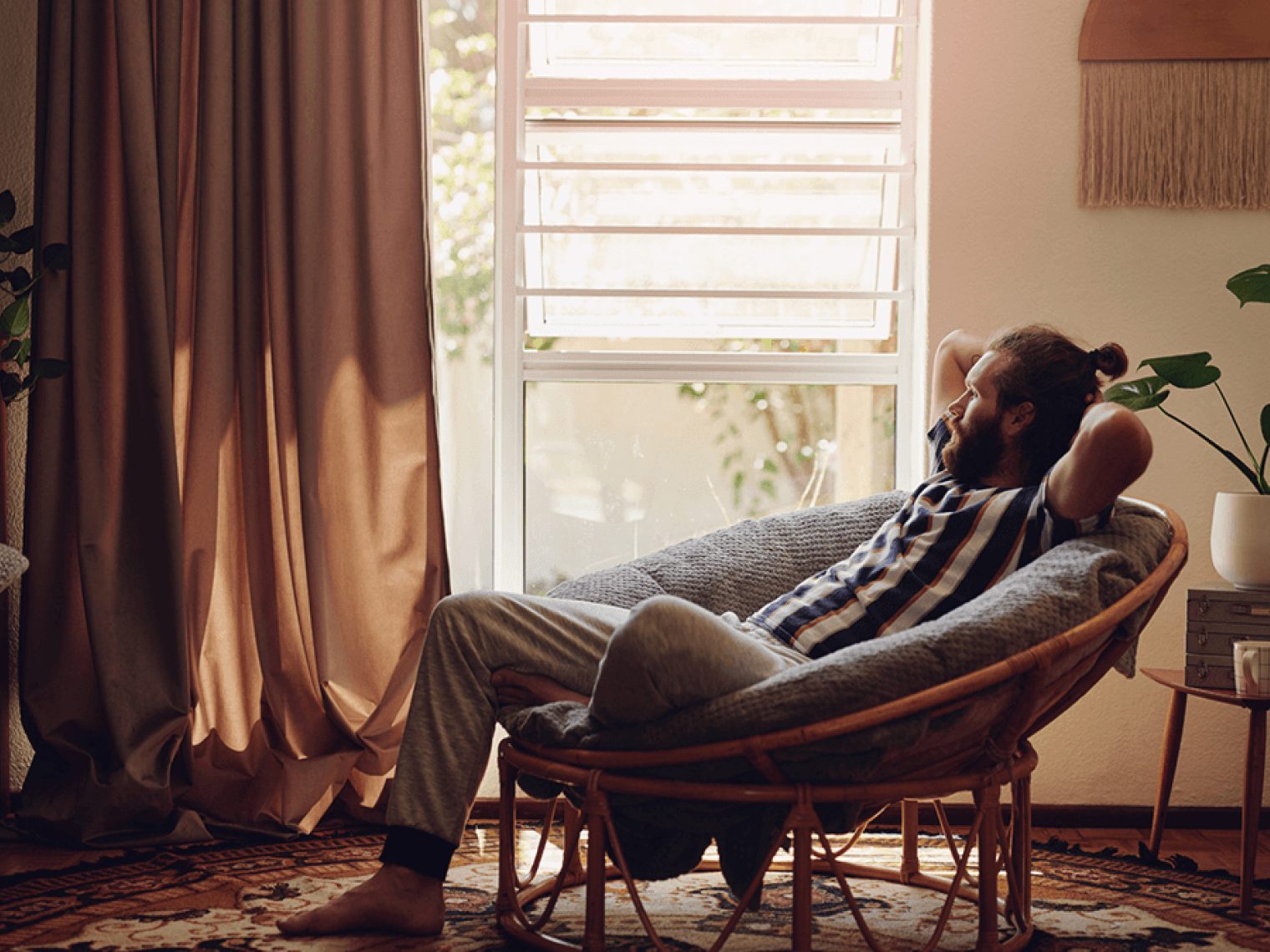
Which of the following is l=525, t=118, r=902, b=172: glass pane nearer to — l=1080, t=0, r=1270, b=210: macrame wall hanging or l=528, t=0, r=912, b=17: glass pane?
l=528, t=0, r=912, b=17: glass pane

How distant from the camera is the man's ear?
207 cm

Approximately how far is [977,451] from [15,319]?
1913 millimetres

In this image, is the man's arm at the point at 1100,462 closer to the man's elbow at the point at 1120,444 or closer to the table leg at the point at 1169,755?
the man's elbow at the point at 1120,444

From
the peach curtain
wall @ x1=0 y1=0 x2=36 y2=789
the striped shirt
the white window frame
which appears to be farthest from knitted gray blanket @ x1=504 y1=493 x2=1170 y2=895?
wall @ x1=0 y1=0 x2=36 y2=789

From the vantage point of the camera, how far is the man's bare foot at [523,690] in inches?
76.8

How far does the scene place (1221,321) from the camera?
9.29ft

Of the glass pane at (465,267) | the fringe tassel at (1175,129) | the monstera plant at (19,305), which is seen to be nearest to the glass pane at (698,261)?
the glass pane at (465,267)

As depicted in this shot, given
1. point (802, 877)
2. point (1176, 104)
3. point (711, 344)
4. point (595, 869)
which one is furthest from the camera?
Answer: point (711, 344)

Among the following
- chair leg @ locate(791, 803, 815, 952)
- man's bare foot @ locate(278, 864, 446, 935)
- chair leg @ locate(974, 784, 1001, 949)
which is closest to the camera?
chair leg @ locate(791, 803, 815, 952)

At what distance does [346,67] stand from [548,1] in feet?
1.71

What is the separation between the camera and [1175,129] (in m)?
2.79

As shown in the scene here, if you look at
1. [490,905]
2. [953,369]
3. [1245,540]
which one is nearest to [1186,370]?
[1245,540]

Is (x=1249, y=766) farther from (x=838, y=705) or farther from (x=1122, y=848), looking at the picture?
(x=838, y=705)

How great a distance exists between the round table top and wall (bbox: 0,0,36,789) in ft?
7.87
